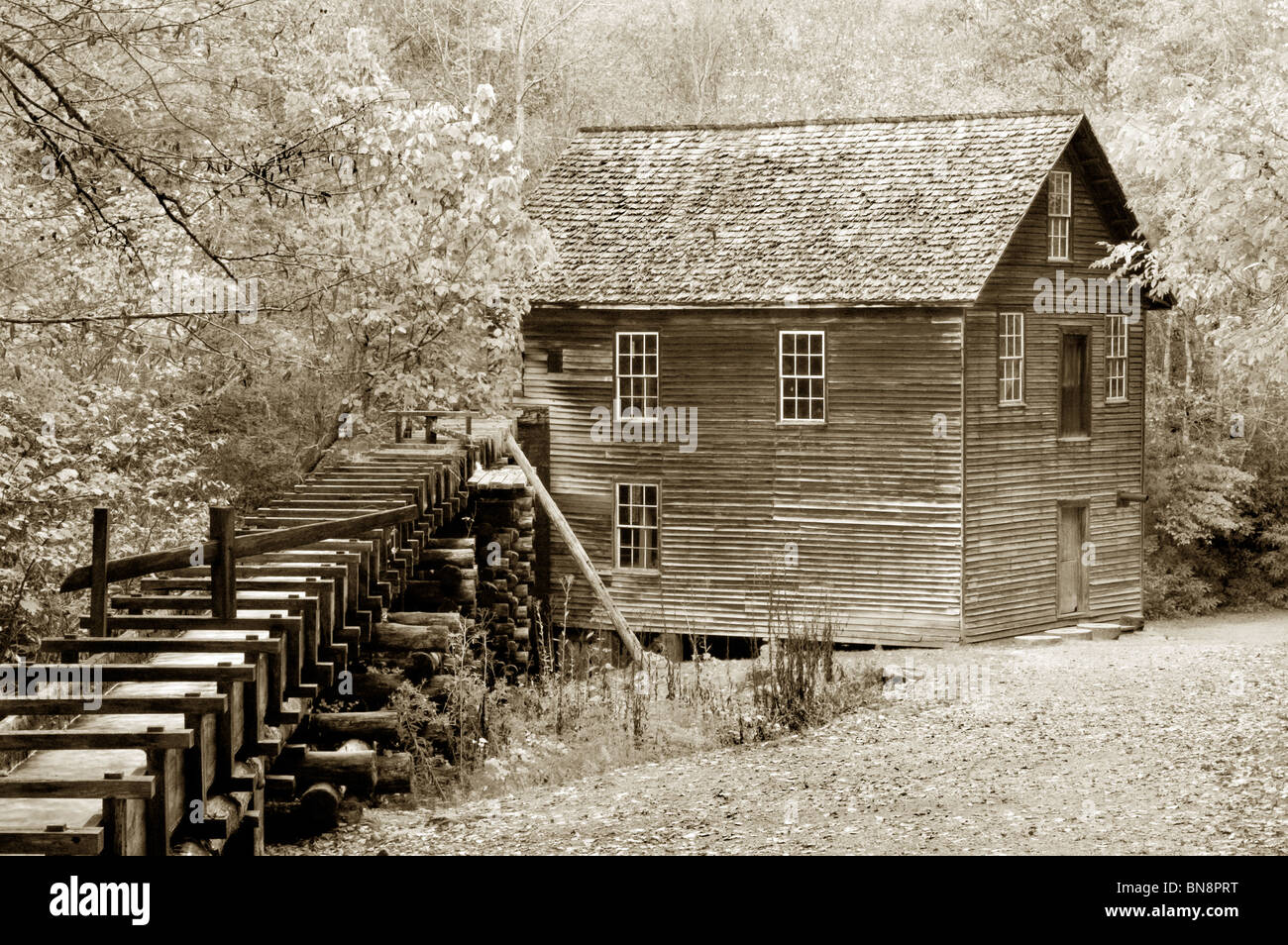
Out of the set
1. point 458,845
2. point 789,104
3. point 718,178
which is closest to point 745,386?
point 718,178

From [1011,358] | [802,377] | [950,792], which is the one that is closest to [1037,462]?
[1011,358]

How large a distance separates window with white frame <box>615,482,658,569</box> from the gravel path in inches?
375

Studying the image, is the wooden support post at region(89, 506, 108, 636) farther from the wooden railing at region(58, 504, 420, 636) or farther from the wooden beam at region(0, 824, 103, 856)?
the wooden beam at region(0, 824, 103, 856)

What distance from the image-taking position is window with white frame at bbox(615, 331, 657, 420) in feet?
88.0

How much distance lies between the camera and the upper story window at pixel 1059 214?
26906 millimetres

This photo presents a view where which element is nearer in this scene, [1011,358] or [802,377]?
[802,377]

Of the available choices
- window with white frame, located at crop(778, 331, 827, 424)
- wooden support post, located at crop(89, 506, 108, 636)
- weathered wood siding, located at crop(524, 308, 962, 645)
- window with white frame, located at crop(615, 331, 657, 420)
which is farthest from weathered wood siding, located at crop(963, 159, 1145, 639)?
wooden support post, located at crop(89, 506, 108, 636)

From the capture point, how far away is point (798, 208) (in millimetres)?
26500

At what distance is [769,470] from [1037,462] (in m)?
4.74

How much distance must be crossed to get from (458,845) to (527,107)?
32919mm

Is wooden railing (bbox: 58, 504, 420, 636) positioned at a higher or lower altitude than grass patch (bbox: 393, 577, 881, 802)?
higher

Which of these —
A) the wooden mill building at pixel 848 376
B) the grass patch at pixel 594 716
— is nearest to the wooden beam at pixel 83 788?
the grass patch at pixel 594 716

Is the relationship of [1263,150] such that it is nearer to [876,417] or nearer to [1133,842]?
[1133,842]

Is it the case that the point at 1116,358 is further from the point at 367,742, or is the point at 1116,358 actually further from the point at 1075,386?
the point at 367,742
